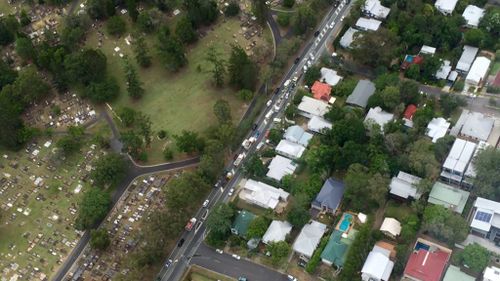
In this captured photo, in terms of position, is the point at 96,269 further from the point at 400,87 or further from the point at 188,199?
the point at 400,87

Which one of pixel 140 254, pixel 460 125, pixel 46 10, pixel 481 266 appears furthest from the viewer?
pixel 46 10

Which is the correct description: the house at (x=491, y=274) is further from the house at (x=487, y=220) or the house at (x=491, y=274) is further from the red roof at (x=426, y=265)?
the house at (x=487, y=220)

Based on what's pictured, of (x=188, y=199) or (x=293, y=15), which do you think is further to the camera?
(x=293, y=15)

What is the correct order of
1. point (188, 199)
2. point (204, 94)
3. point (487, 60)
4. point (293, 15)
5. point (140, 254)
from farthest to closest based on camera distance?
point (293, 15)
point (204, 94)
point (487, 60)
point (188, 199)
point (140, 254)

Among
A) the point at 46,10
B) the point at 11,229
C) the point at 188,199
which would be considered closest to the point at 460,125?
the point at 188,199

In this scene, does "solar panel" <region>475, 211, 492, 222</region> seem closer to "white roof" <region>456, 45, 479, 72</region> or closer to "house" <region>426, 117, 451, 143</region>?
"house" <region>426, 117, 451, 143</region>

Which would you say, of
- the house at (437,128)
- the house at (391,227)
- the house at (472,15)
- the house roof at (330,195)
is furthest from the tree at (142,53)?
the house at (472,15)

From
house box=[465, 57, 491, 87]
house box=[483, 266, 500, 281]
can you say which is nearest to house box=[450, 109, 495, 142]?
house box=[465, 57, 491, 87]
